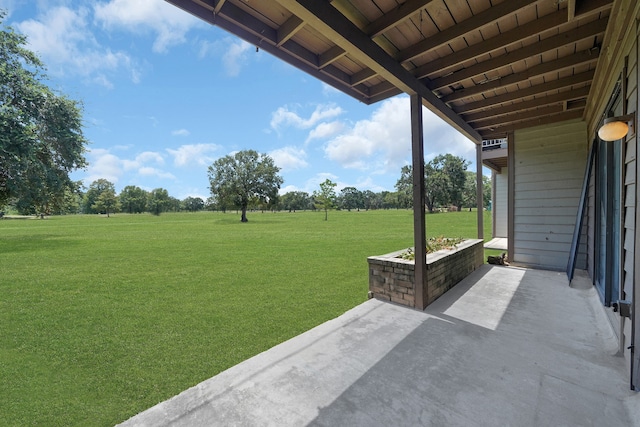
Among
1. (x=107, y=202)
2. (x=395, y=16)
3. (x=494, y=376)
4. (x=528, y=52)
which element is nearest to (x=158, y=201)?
(x=107, y=202)

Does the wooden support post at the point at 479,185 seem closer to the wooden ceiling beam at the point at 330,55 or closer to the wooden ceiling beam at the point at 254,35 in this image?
the wooden ceiling beam at the point at 254,35

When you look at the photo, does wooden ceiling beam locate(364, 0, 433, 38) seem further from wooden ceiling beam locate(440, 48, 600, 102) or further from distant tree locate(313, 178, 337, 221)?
distant tree locate(313, 178, 337, 221)

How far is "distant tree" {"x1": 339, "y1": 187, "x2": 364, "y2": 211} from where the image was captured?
220 ft

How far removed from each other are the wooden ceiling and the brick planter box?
7.10 ft

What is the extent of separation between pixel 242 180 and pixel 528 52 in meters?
26.5

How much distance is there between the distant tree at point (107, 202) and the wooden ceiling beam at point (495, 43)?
6429cm

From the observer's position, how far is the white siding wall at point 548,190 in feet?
15.8

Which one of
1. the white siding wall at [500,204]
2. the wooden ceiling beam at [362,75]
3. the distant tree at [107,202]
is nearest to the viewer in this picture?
the wooden ceiling beam at [362,75]

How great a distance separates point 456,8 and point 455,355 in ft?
9.53

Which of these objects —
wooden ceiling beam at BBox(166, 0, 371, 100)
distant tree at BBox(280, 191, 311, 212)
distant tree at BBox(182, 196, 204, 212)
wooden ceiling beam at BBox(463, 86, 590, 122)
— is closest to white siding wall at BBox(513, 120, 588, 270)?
wooden ceiling beam at BBox(463, 86, 590, 122)

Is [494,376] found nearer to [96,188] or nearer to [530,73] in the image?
[530,73]

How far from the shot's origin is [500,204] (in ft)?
32.7

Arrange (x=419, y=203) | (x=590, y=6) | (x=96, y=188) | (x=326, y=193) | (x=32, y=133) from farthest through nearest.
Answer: (x=96, y=188) < (x=326, y=193) < (x=32, y=133) < (x=419, y=203) < (x=590, y=6)

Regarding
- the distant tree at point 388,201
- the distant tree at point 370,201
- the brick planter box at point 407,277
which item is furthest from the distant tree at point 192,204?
the brick planter box at point 407,277
